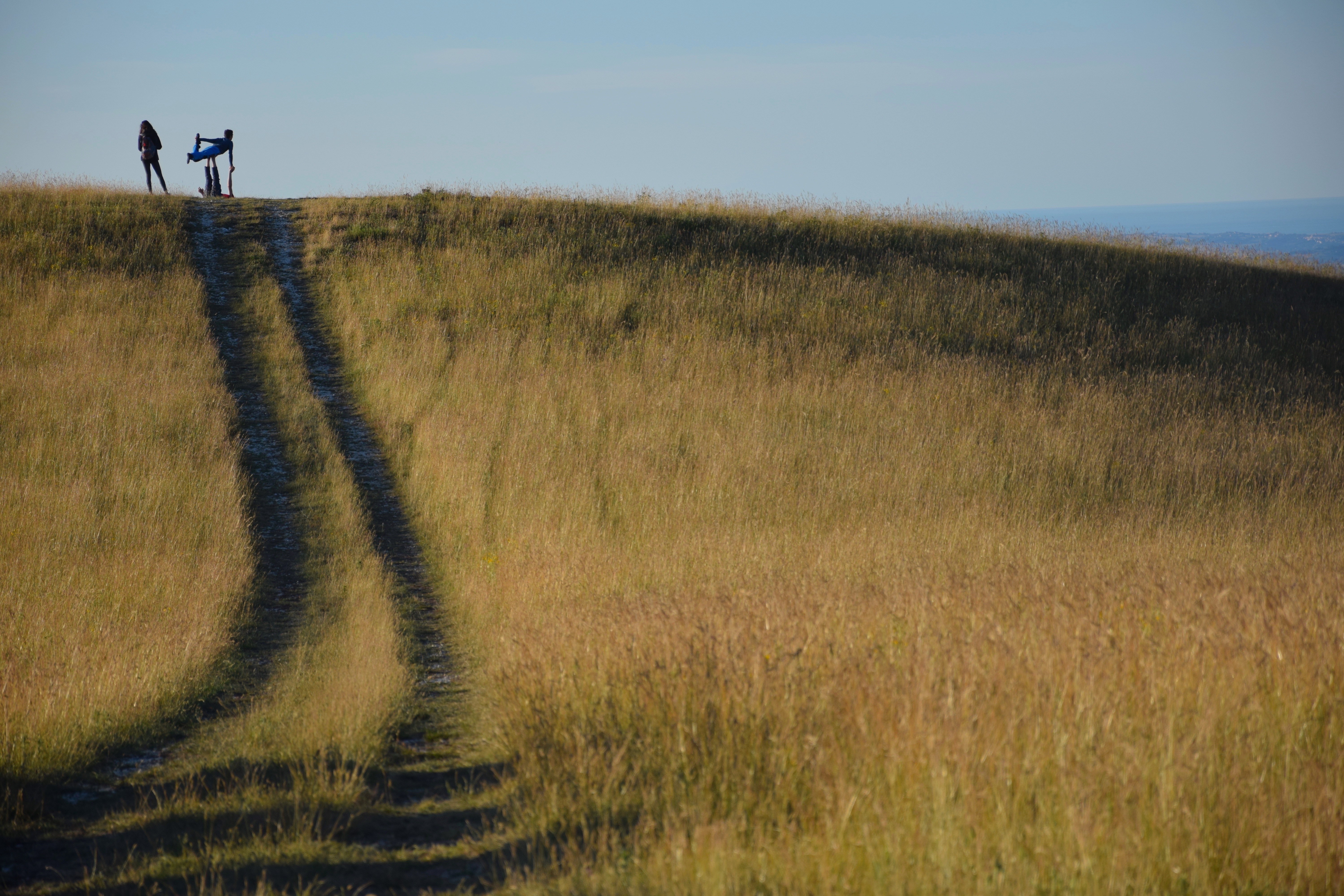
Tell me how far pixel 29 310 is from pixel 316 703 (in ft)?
45.6

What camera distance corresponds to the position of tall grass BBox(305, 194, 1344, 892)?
3.32 metres

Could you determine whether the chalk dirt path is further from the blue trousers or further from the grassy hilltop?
the blue trousers

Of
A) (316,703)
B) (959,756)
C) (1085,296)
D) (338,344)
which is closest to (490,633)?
(316,703)

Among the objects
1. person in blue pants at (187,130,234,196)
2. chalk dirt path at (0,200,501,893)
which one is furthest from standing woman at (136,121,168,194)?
chalk dirt path at (0,200,501,893)

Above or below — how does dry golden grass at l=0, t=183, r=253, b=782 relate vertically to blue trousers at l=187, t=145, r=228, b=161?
below

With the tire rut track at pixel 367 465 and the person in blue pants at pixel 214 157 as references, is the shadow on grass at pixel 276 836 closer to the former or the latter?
the tire rut track at pixel 367 465

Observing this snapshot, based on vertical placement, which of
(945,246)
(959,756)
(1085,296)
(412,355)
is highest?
(945,246)

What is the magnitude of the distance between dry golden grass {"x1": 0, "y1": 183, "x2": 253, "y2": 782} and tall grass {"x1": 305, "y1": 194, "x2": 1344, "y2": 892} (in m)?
2.13

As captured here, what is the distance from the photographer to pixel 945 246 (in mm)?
22000

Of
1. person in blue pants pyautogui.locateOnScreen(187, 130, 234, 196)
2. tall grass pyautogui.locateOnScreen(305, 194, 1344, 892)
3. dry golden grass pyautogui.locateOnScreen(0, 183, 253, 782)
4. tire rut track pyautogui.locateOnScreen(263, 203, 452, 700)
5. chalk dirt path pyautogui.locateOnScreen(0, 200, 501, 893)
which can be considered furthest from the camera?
person in blue pants pyautogui.locateOnScreen(187, 130, 234, 196)

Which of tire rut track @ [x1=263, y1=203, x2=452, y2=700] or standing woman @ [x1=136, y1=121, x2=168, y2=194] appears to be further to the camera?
standing woman @ [x1=136, y1=121, x2=168, y2=194]

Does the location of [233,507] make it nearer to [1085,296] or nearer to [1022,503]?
[1022,503]

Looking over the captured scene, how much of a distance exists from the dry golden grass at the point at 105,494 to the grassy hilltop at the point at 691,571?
0.05 meters

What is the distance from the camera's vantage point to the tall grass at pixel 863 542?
332cm
